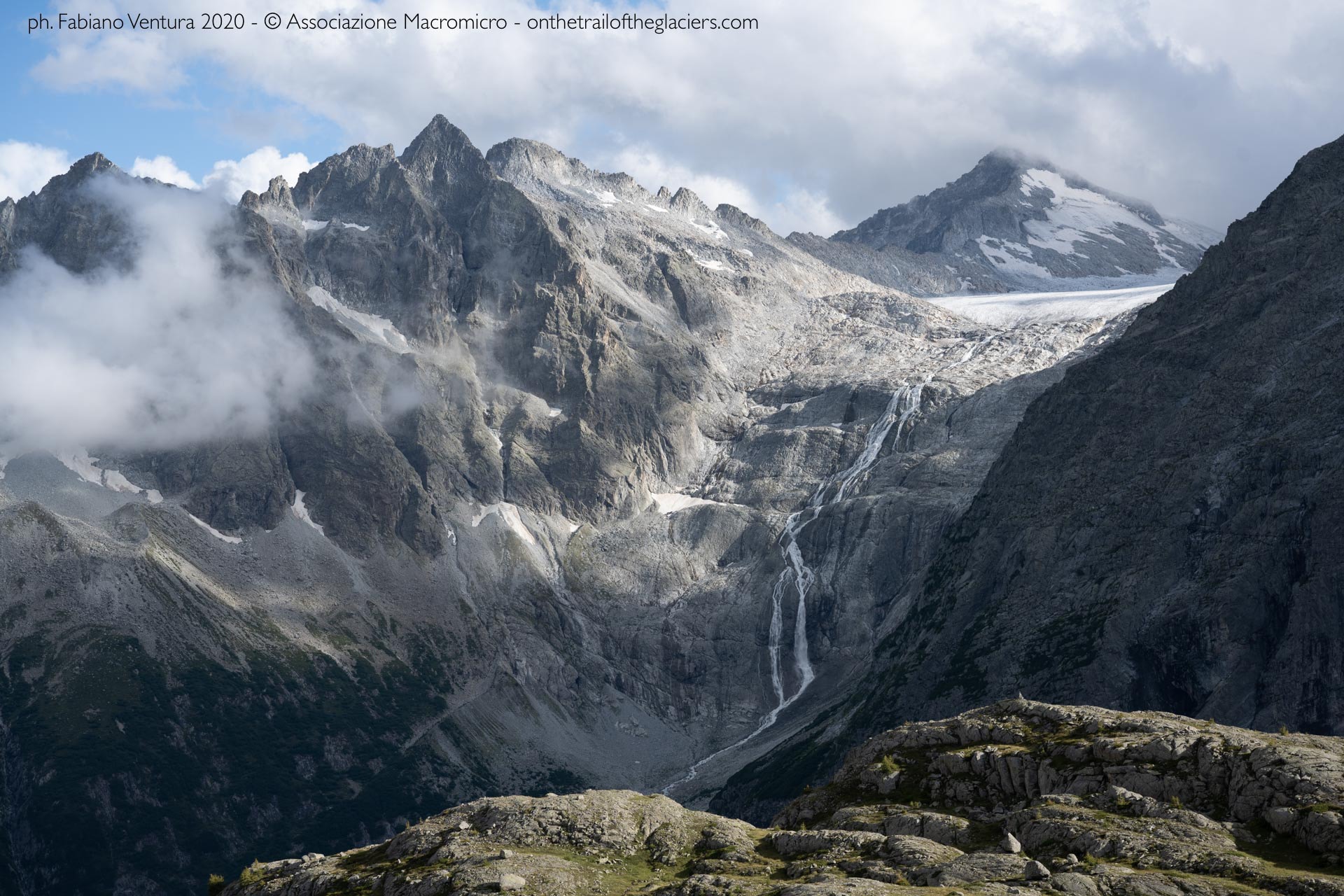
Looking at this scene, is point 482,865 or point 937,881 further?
point 482,865

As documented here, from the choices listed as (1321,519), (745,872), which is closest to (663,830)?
(745,872)

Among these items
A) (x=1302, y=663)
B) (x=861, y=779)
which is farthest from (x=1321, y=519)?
(x=861, y=779)

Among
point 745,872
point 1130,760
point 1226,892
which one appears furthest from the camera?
point 1130,760

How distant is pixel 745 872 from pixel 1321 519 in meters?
156

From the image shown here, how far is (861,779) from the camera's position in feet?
248

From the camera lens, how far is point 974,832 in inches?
2516

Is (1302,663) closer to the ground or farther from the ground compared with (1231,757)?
closer to the ground

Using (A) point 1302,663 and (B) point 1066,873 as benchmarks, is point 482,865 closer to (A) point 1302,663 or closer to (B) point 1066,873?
(B) point 1066,873

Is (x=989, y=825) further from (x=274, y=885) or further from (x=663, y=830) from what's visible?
(x=274, y=885)

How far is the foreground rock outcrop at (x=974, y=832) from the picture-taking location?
55.3 metres

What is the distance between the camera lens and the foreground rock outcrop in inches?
2179

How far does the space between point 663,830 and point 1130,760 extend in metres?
22.9

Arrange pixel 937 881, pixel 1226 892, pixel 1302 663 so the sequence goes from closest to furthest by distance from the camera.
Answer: pixel 1226 892 → pixel 937 881 → pixel 1302 663

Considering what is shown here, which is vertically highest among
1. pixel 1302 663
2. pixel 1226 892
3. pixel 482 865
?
pixel 482 865
